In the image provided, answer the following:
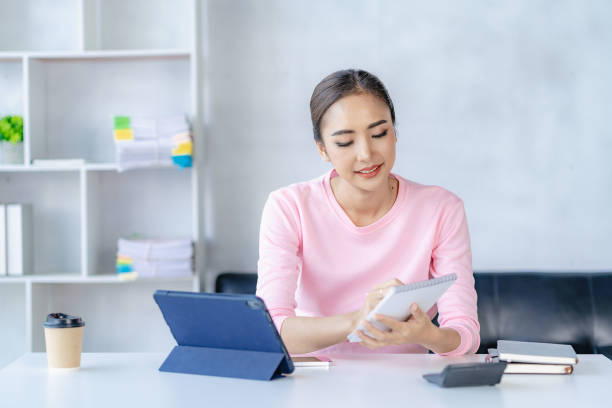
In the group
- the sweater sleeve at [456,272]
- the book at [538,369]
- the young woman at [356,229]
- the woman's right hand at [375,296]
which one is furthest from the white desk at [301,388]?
the young woman at [356,229]

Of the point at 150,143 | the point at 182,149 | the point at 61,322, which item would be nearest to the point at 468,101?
the point at 182,149

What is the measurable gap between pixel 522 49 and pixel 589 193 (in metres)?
0.70

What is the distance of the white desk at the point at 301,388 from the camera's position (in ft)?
4.17

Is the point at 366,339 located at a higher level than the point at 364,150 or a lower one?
lower

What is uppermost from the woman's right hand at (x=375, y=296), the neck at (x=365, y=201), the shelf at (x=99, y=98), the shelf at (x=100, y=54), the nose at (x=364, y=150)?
the shelf at (x=100, y=54)

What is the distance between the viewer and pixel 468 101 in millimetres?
3254

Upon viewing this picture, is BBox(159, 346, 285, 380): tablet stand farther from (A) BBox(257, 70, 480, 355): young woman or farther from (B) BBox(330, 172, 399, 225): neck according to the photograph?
(B) BBox(330, 172, 399, 225): neck

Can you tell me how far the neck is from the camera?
203cm

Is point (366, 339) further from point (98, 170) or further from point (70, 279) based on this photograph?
point (98, 170)

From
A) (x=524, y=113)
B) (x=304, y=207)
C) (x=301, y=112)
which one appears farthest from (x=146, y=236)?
(x=524, y=113)

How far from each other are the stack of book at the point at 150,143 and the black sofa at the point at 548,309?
134cm

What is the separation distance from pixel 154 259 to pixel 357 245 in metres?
1.30

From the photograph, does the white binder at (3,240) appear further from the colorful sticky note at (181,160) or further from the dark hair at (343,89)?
the dark hair at (343,89)

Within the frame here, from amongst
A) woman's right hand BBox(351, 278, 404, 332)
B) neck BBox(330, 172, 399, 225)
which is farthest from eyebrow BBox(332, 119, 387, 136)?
woman's right hand BBox(351, 278, 404, 332)
